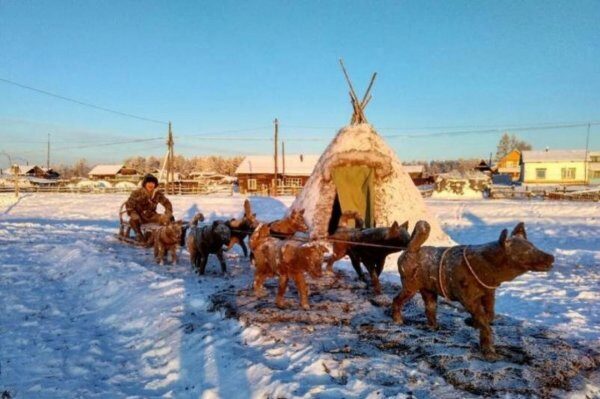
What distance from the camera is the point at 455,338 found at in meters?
4.82

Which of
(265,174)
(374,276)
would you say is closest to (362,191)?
(374,276)

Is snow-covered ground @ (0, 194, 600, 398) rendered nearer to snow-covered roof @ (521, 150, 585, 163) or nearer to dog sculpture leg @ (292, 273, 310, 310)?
dog sculpture leg @ (292, 273, 310, 310)

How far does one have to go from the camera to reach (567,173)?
5219 cm

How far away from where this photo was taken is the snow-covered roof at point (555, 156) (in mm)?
51750

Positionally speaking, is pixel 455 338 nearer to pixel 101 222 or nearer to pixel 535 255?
pixel 535 255

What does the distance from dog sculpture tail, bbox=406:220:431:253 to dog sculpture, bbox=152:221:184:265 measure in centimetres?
645

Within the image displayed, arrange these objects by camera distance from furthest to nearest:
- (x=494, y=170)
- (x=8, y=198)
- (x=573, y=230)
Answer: (x=494, y=170), (x=8, y=198), (x=573, y=230)

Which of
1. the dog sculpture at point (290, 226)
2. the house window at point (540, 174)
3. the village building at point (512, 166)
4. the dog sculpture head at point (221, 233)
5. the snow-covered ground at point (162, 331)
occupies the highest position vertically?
the village building at point (512, 166)

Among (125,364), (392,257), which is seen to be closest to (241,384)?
(125,364)

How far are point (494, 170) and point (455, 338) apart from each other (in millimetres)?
81268

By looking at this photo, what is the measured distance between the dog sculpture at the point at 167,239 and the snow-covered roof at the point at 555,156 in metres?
54.8

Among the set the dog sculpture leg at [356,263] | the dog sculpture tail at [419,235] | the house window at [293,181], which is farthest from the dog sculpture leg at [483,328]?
the house window at [293,181]

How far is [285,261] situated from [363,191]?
7220 millimetres

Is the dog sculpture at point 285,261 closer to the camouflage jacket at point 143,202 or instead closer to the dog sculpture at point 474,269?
the dog sculpture at point 474,269
